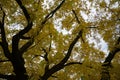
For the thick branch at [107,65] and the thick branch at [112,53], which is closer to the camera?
the thick branch at [107,65]

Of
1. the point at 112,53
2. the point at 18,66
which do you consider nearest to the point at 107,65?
the point at 112,53

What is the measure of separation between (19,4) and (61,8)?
3.61 m

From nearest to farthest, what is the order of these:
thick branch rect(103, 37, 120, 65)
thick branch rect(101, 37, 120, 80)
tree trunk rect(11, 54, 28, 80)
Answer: tree trunk rect(11, 54, 28, 80) < thick branch rect(101, 37, 120, 80) < thick branch rect(103, 37, 120, 65)

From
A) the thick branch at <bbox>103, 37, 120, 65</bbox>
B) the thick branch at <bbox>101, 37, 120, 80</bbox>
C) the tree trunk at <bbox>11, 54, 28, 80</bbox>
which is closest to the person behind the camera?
the tree trunk at <bbox>11, 54, 28, 80</bbox>

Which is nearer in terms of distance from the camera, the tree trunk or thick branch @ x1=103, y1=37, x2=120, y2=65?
the tree trunk

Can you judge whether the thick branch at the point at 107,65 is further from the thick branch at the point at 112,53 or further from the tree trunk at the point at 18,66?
the tree trunk at the point at 18,66

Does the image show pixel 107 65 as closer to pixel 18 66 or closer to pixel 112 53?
pixel 112 53

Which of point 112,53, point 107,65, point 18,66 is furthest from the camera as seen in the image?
point 112,53

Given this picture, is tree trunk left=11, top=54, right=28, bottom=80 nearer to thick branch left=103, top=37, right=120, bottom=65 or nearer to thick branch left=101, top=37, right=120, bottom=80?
thick branch left=101, top=37, right=120, bottom=80

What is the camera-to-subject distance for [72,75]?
69.5ft

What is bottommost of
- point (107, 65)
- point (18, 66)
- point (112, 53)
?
point (107, 65)

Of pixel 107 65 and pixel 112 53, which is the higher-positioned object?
pixel 112 53

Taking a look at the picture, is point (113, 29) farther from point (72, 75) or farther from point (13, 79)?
point (13, 79)

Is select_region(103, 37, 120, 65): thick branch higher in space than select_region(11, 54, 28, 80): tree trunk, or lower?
lower
